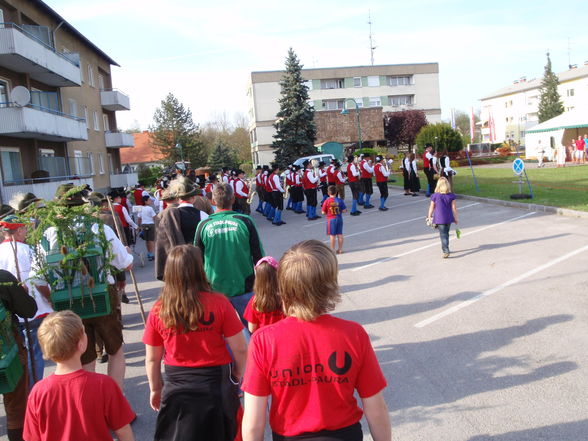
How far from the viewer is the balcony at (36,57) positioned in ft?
65.7

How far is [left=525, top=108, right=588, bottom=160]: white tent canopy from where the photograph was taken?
37.3 meters

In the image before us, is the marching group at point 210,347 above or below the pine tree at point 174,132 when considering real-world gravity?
below

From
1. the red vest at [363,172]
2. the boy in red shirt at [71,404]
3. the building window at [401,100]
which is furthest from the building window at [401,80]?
the boy in red shirt at [71,404]

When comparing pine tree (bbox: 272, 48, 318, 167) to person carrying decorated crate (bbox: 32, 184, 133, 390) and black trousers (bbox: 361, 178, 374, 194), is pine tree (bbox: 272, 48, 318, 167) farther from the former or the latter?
person carrying decorated crate (bbox: 32, 184, 133, 390)

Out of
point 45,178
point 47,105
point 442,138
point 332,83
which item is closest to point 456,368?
point 45,178

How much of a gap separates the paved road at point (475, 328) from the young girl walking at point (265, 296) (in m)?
1.27

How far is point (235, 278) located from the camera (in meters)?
4.64

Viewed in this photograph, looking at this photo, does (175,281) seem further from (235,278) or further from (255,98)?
(255,98)

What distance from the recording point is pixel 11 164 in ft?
74.0

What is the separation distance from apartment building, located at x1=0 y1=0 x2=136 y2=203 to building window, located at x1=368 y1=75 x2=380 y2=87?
41.7 meters

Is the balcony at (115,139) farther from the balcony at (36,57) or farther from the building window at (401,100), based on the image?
the building window at (401,100)

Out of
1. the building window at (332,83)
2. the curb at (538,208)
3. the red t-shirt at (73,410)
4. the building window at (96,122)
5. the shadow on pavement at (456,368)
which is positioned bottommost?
the shadow on pavement at (456,368)

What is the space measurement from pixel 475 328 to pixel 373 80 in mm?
68722

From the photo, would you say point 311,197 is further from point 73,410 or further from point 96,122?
point 96,122
